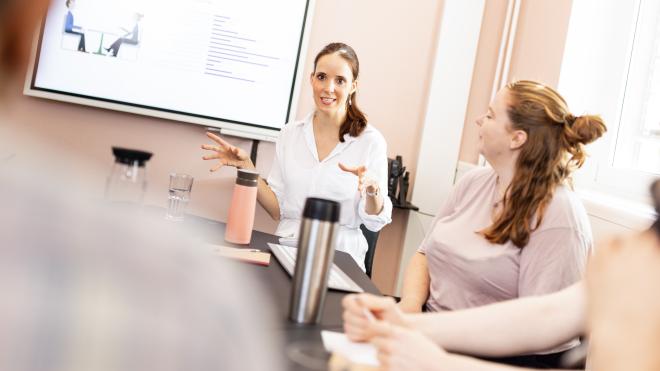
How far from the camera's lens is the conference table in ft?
3.84

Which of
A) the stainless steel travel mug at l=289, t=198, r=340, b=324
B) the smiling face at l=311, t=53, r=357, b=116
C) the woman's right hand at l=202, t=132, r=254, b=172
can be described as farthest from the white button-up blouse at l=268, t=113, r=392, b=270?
the stainless steel travel mug at l=289, t=198, r=340, b=324

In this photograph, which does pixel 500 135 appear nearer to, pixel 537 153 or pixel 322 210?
pixel 537 153

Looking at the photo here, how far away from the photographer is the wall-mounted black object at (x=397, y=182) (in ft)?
10.6

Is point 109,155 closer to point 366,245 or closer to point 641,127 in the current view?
point 366,245

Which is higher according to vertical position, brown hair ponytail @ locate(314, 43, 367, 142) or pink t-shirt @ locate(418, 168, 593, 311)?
brown hair ponytail @ locate(314, 43, 367, 142)

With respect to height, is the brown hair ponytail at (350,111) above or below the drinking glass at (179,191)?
above

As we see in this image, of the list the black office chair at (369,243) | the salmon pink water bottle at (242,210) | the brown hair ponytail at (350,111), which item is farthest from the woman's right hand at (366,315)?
the brown hair ponytail at (350,111)

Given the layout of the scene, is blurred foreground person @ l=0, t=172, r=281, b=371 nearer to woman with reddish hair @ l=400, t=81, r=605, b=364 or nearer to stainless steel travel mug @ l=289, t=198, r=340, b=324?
stainless steel travel mug @ l=289, t=198, r=340, b=324

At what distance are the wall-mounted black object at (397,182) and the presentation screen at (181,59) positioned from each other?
570 mm

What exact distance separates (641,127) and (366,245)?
3.91ft

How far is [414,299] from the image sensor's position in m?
2.11

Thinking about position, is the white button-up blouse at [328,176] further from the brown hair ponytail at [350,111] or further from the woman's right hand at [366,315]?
the woman's right hand at [366,315]

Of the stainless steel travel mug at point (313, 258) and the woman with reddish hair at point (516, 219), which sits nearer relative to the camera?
the stainless steel travel mug at point (313, 258)

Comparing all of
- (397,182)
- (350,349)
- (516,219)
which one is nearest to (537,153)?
(516,219)
